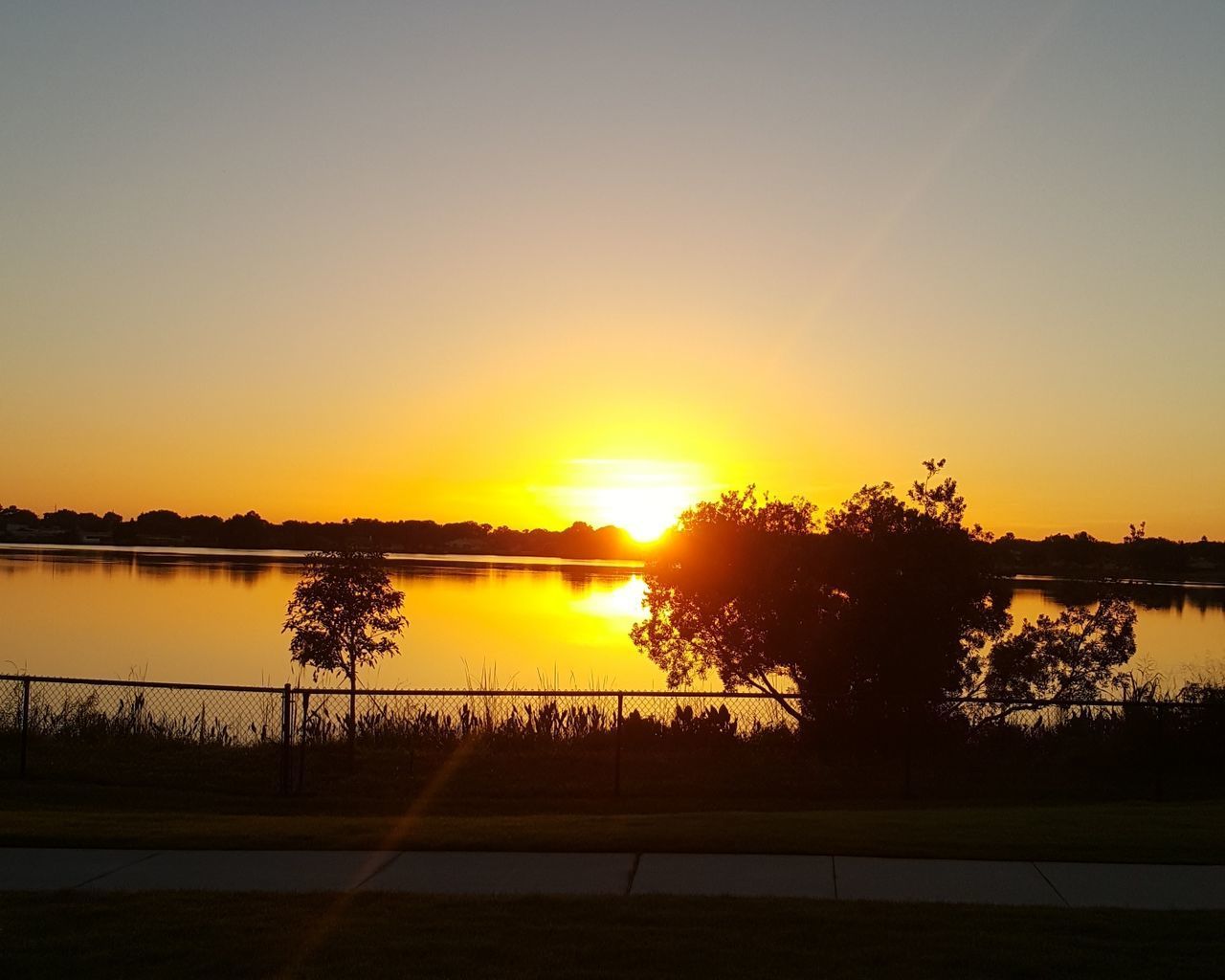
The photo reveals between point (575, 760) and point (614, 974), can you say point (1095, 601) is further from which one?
point (614, 974)

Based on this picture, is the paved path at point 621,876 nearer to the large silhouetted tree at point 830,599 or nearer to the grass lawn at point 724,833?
the grass lawn at point 724,833

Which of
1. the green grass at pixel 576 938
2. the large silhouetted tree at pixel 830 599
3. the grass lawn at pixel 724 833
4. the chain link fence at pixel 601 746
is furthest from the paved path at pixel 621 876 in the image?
the large silhouetted tree at pixel 830 599

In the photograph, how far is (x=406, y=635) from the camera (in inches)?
1702

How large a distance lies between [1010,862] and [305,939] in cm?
581

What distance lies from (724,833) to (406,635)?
33309mm

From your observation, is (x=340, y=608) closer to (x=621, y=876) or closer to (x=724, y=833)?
(x=724, y=833)

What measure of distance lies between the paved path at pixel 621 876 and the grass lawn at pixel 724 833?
0.26 metres

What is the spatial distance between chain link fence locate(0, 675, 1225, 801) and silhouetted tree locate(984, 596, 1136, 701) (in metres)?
0.59

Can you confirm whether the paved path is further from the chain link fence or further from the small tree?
the small tree

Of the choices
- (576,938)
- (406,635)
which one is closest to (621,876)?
(576,938)

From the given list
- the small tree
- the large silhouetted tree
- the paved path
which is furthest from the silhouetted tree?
the paved path

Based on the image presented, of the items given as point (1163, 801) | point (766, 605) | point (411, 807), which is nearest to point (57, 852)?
point (411, 807)

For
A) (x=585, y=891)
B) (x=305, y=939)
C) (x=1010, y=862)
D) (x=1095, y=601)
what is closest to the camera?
(x=305, y=939)

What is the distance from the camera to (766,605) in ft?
76.7
